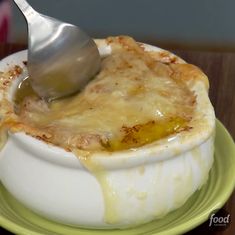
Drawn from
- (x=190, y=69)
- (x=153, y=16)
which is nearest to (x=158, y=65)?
(x=190, y=69)

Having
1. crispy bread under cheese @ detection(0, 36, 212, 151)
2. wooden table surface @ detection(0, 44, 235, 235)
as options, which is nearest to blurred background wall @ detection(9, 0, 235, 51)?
wooden table surface @ detection(0, 44, 235, 235)

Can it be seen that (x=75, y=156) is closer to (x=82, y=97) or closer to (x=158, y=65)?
(x=82, y=97)

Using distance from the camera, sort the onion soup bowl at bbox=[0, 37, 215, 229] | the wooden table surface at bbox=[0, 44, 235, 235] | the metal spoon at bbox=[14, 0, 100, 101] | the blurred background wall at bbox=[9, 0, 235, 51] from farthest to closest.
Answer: the blurred background wall at bbox=[9, 0, 235, 51] → the wooden table surface at bbox=[0, 44, 235, 235] → the metal spoon at bbox=[14, 0, 100, 101] → the onion soup bowl at bbox=[0, 37, 215, 229]

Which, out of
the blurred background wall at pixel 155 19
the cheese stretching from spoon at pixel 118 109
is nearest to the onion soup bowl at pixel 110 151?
the cheese stretching from spoon at pixel 118 109

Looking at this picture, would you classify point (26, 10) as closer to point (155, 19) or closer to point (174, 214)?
point (174, 214)

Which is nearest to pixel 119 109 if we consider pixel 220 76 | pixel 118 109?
pixel 118 109

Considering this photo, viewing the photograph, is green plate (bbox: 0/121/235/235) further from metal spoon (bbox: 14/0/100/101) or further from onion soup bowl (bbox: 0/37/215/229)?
metal spoon (bbox: 14/0/100/101)

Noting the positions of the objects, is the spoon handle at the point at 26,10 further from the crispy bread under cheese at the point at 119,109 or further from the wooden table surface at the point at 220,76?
the wooden table surface at the point at 220,76
